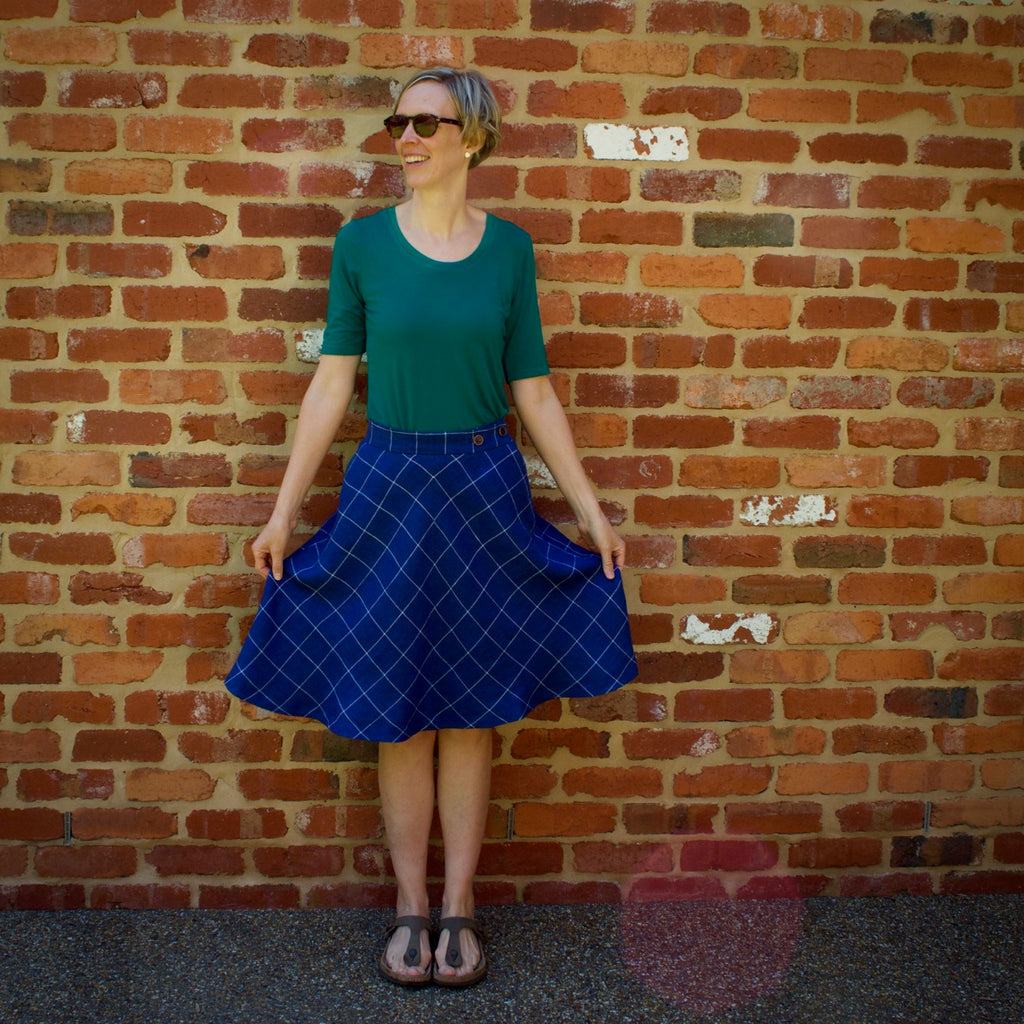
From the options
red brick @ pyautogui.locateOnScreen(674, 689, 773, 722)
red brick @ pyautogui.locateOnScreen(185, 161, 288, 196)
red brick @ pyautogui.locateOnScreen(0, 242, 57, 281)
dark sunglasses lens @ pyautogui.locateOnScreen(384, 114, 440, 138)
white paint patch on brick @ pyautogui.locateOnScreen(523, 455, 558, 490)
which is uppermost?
dark sunglasses lens @ pyautogui.locateOnScreen(384, 114, 440, 138)

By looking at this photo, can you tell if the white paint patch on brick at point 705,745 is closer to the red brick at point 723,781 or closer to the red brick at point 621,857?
the red brick at point 723,781

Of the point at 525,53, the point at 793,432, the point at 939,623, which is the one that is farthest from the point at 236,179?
the point at 939,623

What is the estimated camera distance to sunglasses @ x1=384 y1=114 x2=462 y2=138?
6.35 ft

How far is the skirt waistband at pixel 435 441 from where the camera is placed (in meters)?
2.02

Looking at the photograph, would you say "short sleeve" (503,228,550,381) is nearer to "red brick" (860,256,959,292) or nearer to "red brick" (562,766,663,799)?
"red brick" (860,256,959,292)

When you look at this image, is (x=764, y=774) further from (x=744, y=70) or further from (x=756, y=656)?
(x=744, y=70)

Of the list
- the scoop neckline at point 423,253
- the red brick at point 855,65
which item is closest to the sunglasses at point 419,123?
the scoop neckline at point 423,253

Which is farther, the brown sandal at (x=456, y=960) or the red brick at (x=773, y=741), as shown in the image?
the red brick at (x=773, y=741)

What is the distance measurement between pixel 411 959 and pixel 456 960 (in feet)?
0.33

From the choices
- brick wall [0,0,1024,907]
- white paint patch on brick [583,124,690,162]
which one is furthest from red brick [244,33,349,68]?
→ white paint patch on brick [583,124,690,162]

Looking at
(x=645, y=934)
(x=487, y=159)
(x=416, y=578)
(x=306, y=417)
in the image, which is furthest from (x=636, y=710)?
(x=487, y=159)

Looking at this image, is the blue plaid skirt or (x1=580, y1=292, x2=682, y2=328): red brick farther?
(x1=580, y1=292, x2=682, y2=328): red brick

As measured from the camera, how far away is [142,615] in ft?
7.63

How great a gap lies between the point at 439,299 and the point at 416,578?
60 centimetres
